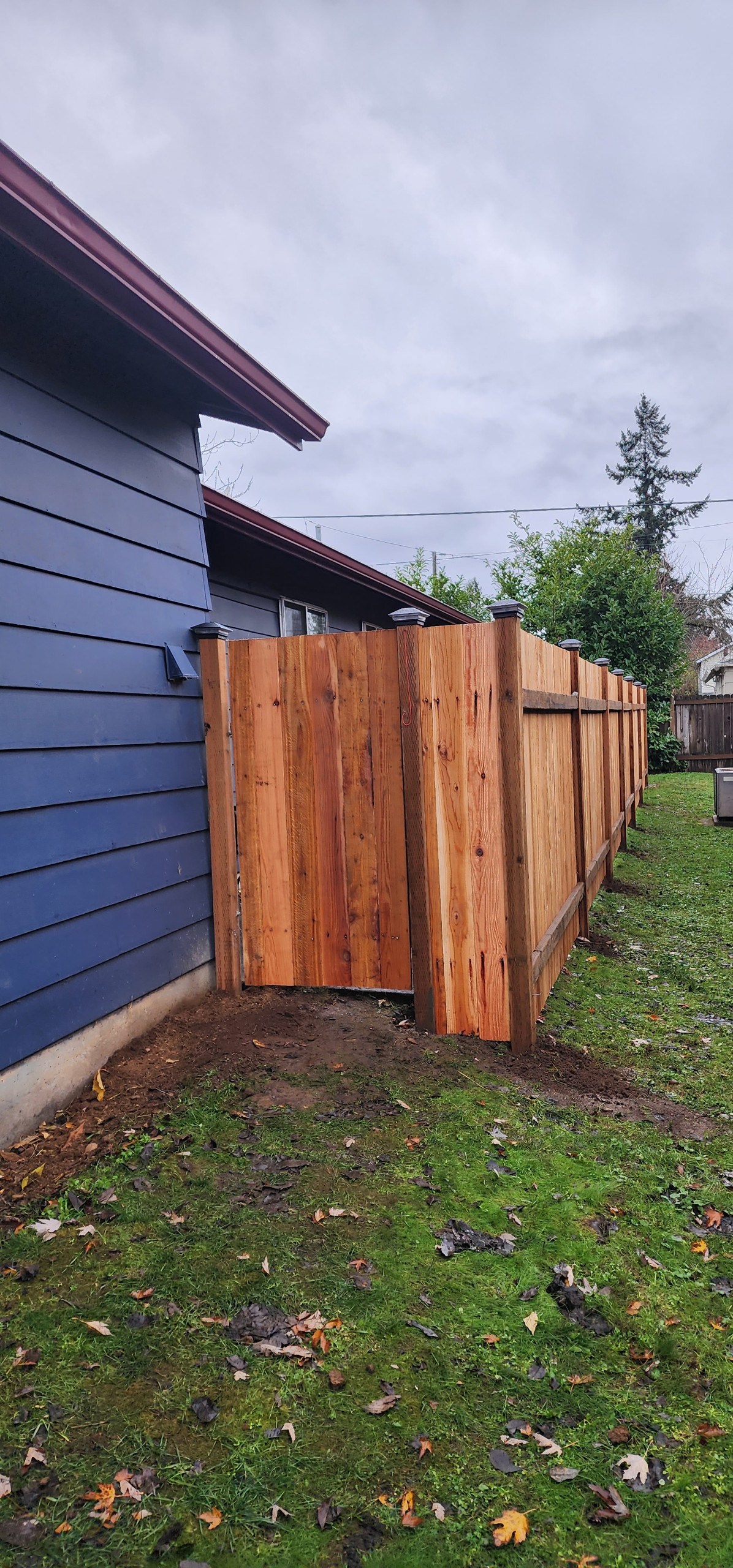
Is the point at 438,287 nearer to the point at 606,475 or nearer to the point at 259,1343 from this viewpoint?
the point at 606,475

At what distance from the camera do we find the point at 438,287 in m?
24.0

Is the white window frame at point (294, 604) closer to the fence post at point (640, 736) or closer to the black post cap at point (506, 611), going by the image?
the black post cap at point (506, 611)

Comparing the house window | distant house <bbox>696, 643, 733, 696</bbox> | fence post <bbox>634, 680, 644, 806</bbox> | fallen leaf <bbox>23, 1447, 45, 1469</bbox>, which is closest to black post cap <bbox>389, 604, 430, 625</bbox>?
fallen leaf <bbox>23, 1447, 45, 1469</bbox>

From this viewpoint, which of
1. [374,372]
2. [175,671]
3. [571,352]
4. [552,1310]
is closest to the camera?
[552,1310]

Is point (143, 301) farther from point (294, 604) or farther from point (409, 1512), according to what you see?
point (294, 604)

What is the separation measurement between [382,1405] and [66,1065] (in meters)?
1.82

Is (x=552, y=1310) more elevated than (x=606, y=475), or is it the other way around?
(x=606, y=475)

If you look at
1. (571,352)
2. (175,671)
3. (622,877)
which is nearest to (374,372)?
(571,352)

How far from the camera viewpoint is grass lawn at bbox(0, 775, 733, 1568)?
1.62 m

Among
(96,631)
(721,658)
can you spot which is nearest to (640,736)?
(96,631)

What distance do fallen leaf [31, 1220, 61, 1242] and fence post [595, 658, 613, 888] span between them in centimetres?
611

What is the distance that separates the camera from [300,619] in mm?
8031

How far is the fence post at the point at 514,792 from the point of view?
11.8 feet

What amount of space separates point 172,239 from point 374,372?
16.3 meters
